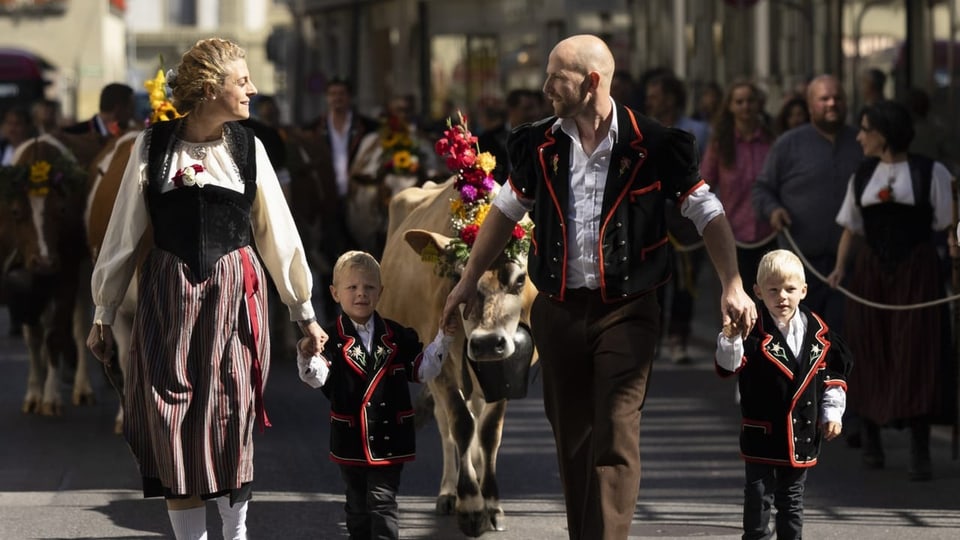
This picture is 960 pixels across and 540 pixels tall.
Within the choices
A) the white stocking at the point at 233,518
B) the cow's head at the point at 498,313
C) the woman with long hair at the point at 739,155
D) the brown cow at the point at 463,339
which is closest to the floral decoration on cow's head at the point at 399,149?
the woman with long hair at the point at 739,155

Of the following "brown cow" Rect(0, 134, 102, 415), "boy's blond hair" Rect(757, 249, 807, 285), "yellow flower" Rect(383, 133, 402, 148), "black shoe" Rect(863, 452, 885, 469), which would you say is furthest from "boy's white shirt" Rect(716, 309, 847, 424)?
"yellow flower" Rect(383, 133, 402, 148)

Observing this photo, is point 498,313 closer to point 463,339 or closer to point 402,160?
point 463,339

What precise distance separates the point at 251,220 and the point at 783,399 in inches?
82.3

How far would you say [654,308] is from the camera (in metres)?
7.28

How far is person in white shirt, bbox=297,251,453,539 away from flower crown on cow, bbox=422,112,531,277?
3.39 ft

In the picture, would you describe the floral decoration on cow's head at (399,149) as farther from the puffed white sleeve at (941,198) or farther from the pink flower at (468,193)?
the pink flower at (468,193)

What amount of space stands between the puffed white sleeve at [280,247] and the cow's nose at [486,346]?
1.08m

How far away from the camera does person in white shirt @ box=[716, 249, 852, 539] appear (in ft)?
25.7

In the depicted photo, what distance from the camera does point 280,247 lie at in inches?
293

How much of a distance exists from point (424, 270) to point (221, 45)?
2487mm

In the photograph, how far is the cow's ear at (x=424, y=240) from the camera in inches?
348

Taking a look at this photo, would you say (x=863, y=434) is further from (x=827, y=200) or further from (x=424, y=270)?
(x=424, y=270)

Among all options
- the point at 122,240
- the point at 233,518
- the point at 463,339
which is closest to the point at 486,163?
the point at 463,339

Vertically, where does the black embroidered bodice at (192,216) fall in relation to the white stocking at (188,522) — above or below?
above
